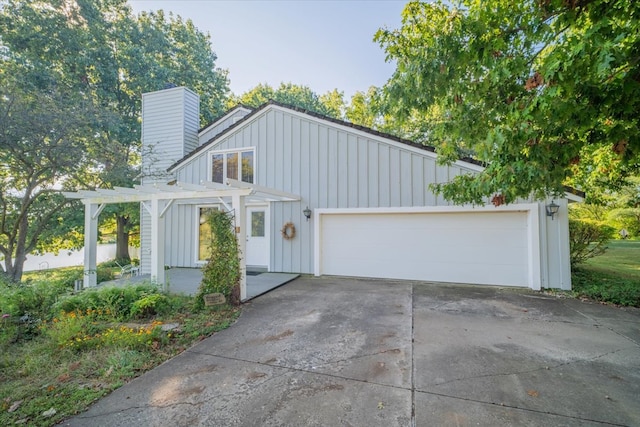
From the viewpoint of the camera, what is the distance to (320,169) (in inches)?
329

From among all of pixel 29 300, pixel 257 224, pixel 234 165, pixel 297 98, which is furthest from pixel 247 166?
pixel 297 98

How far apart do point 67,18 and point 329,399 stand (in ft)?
56.0

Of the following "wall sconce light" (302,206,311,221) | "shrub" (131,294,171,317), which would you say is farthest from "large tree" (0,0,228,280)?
"wall sconce light" (302,206,311,221)

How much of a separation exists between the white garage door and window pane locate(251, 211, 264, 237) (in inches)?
81.4

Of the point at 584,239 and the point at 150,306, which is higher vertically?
the point at 584,239

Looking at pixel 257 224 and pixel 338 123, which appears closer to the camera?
pixel 338 123

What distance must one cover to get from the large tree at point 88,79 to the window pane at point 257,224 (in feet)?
14.9

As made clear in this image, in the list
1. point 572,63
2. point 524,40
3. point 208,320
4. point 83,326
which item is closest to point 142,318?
point 83,326

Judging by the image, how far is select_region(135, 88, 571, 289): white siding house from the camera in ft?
22.4

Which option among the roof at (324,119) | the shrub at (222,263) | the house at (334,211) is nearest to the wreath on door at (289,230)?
the house at (334,211)

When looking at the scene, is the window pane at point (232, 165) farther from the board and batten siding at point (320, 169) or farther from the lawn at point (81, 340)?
the lawn at point (81, 340)

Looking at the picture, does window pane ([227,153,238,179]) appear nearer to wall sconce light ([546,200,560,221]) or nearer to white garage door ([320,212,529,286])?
white garage door ([320,212,529,286])

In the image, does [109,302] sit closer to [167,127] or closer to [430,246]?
[430,246]

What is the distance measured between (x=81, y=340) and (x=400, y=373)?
161 inches
